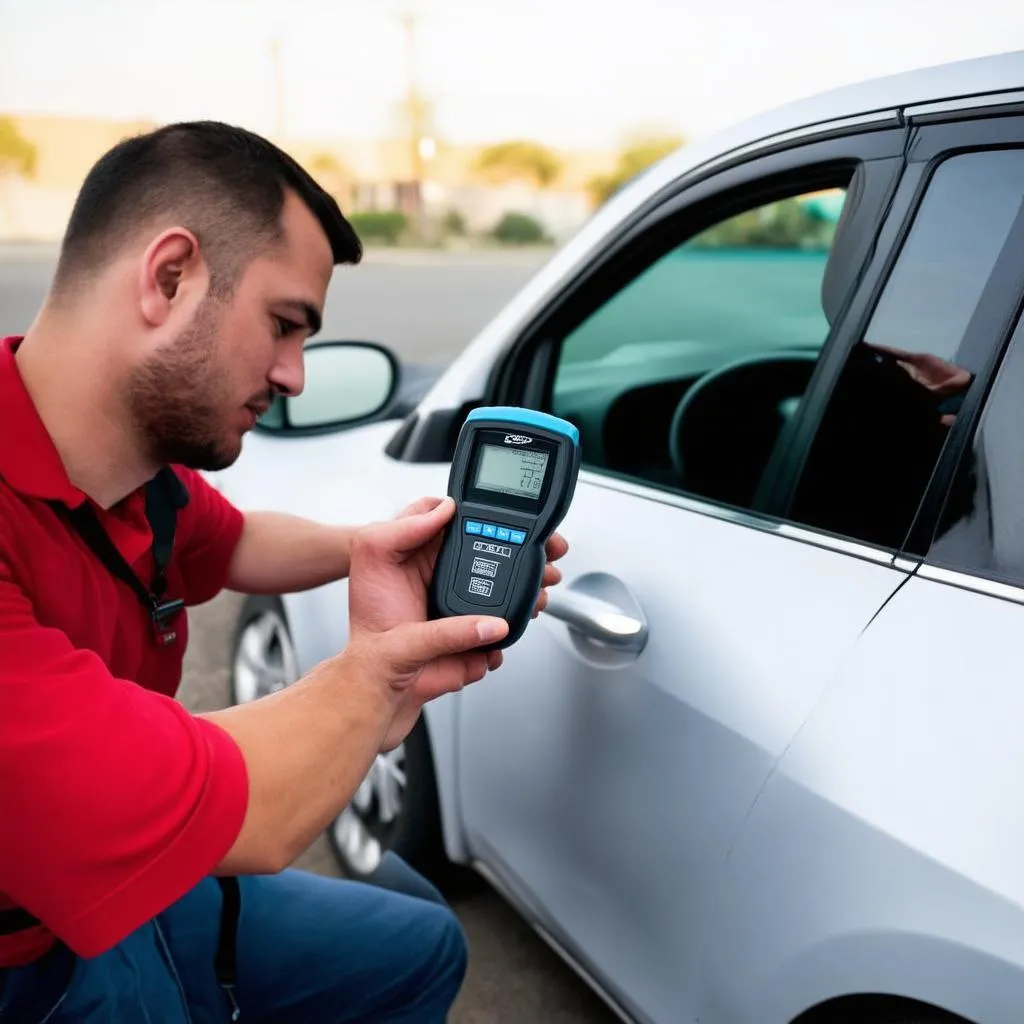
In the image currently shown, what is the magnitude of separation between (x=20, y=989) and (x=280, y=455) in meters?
1.54

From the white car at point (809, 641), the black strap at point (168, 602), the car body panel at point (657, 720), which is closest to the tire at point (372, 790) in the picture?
the white car at point (809, 641)

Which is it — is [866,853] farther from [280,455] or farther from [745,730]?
[280,455]

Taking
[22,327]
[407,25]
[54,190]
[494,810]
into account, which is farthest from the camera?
[54,190]

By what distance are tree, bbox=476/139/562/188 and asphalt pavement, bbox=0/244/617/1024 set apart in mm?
22227

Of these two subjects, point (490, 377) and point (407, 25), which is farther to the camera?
point (407, 25)

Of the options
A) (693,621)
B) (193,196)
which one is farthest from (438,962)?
(193,196)

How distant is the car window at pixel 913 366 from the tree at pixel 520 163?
5006 centimetres

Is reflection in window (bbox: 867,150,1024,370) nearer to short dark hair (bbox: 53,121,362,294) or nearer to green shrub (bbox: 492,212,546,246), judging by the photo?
short dark hair (bbox: 53,121,362,294)

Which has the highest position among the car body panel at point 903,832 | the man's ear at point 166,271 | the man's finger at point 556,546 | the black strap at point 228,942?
the man's ear at point 166,271

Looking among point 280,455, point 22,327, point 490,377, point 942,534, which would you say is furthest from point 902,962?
point 22,327

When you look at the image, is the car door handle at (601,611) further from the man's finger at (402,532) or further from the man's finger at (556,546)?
the man's finger at (402,532)

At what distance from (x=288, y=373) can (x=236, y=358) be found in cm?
8

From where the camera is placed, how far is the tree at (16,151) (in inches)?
1599

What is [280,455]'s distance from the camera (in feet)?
8.63
